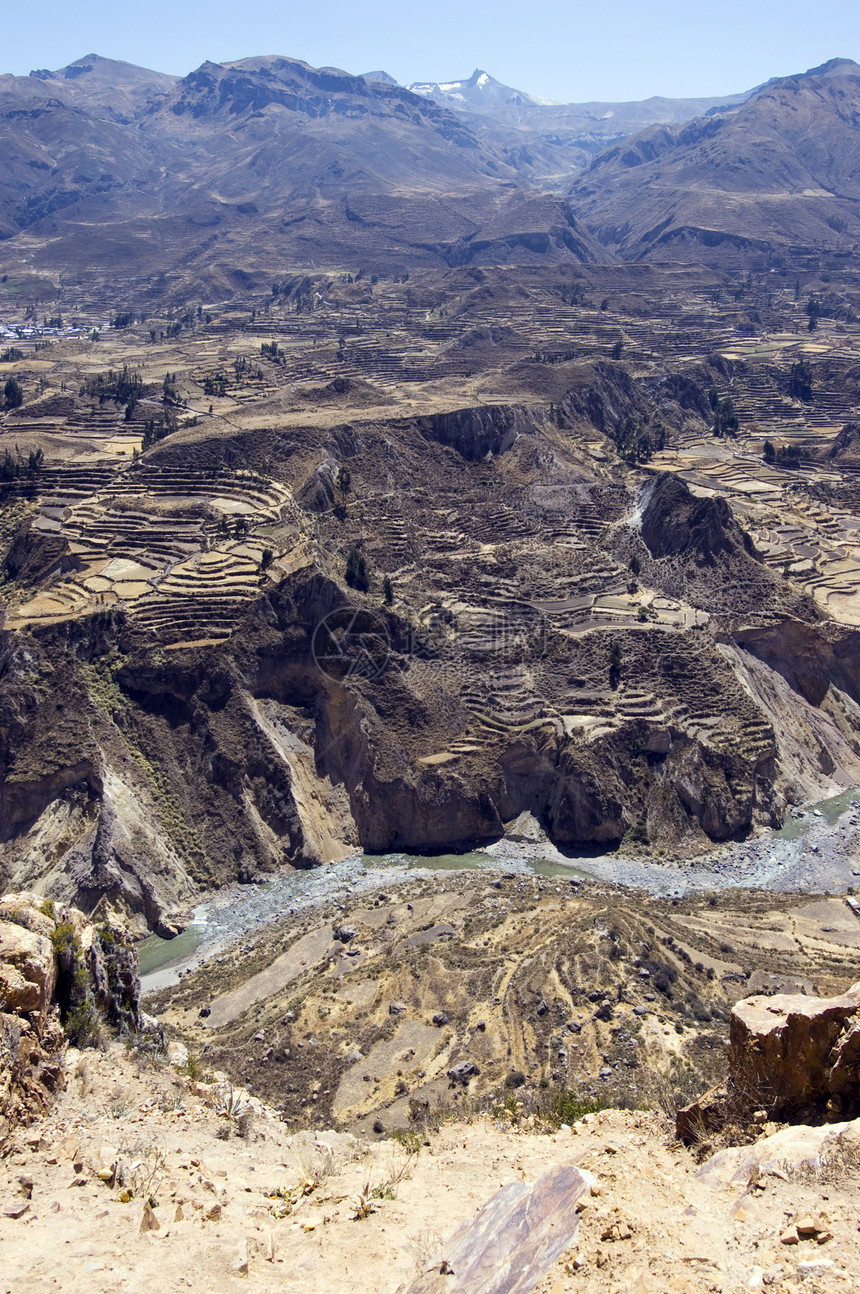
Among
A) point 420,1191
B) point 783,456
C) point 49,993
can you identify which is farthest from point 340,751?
point 783,456

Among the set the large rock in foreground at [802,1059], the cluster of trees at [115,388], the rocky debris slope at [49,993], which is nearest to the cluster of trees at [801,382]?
the cluster of trees at [115,388]

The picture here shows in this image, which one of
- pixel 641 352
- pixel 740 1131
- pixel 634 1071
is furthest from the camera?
pixel 641 352

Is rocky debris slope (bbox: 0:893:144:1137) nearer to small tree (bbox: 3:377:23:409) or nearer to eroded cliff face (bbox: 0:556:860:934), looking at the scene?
eroded cliff face (bbox: 0:556:860:934)

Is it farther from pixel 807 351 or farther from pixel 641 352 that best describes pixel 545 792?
pixel 807 351

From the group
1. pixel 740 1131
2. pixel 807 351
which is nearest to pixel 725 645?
pixel 740 1131

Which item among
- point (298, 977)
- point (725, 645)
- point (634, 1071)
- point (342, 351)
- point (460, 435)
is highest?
point (342, 351)
